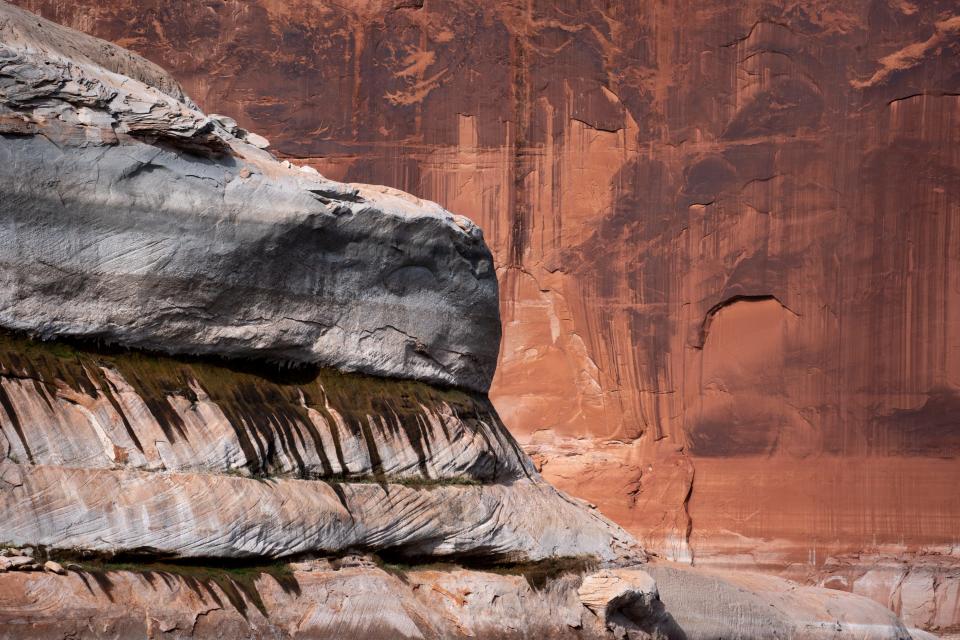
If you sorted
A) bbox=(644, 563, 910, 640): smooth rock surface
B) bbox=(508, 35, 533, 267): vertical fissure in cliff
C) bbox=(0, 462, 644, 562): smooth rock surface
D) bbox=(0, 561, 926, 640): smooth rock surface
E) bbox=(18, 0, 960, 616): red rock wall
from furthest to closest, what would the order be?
bbox=(508, 35, 533, 267): vertical fissure in cliff, bbox=(18, 0, 960, 616): red rock wall, bbox=(644, 563, 910, 640): smooth rock surface, bbox=(0, 462, 644, 562): smooth rock surface, bbox=(0, 561, 926, 640): smooth rock surface

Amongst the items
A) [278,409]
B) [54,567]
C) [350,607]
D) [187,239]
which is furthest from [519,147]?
[54,567]

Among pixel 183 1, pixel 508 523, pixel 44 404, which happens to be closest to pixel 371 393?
pixel 508 523

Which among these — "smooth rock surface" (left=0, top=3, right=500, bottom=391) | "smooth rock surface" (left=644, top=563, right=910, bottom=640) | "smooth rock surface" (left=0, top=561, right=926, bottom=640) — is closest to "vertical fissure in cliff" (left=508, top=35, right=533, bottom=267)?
"smooth rock surface" (left=644, top=563, right=910, bottom=640)

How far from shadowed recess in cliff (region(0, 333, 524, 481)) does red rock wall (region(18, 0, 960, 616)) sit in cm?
813

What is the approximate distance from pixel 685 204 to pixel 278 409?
10.1 meters

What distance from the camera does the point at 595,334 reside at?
1528 cm

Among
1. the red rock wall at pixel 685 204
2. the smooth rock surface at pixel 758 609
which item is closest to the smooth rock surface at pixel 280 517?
the smooth rock surface at pixel 758 609

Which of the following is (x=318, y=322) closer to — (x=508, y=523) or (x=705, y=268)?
(x=508, y=523)

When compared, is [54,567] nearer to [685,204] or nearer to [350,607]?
[350,607]

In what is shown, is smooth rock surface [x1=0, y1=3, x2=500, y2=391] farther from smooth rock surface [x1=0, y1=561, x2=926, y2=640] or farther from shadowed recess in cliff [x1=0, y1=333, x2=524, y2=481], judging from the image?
smooth rock surface [x1=0, y1=561, x2=926, y2=640]

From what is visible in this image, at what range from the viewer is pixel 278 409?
18.9ft

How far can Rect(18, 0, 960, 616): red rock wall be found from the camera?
558 inches

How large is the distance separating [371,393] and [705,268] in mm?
9361

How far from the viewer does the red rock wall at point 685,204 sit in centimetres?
1418
